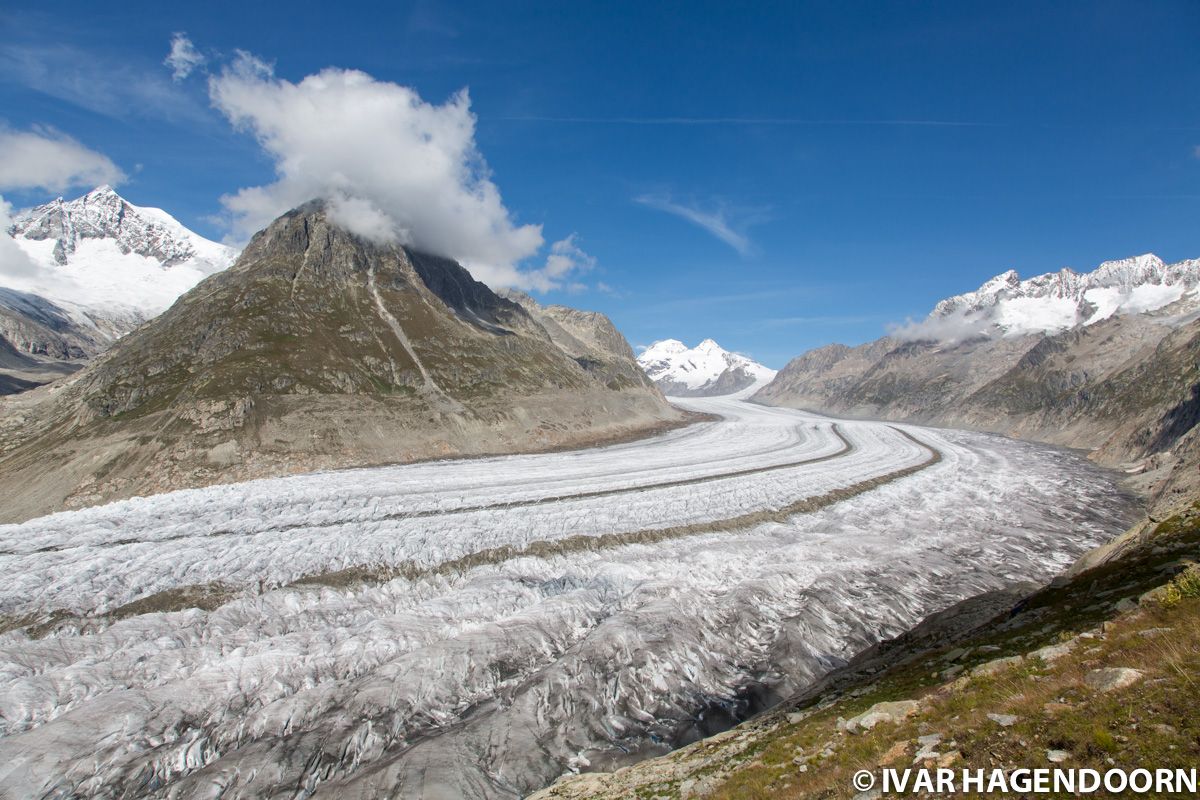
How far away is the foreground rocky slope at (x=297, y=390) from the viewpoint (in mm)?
56688

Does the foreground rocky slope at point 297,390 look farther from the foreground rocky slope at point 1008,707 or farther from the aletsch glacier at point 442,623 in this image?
the foreground rocky slope at point 1008,707

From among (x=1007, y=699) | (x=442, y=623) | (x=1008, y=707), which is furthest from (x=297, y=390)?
A: (x=1008, y=707)

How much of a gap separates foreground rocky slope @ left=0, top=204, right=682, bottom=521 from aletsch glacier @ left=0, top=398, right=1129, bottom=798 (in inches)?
558

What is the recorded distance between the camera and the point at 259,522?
1467 inches

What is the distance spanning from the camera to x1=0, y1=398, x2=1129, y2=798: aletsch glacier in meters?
16.7

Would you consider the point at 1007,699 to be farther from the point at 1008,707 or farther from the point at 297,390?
the point at 297,390

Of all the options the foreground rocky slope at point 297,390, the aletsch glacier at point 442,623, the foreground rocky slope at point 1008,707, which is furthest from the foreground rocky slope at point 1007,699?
the foreground rocky slope at point 297,390

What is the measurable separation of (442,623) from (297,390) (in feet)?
201

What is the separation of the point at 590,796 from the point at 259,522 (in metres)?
33.8

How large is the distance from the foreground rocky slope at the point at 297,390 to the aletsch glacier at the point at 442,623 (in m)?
14.2

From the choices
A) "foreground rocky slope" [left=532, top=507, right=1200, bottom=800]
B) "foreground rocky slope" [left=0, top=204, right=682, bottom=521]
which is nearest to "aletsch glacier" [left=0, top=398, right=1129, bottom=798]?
"foreground rocky slope" [left=532, top=507, right=1200, bottom=800]

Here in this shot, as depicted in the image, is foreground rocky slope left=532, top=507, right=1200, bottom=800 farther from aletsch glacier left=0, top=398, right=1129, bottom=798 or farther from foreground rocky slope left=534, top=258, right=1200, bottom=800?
aletsch glacier left=0, top=398, right=1129, bottom=798

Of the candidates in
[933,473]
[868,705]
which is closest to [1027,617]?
[868,705]

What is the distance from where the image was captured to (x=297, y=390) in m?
72.8
